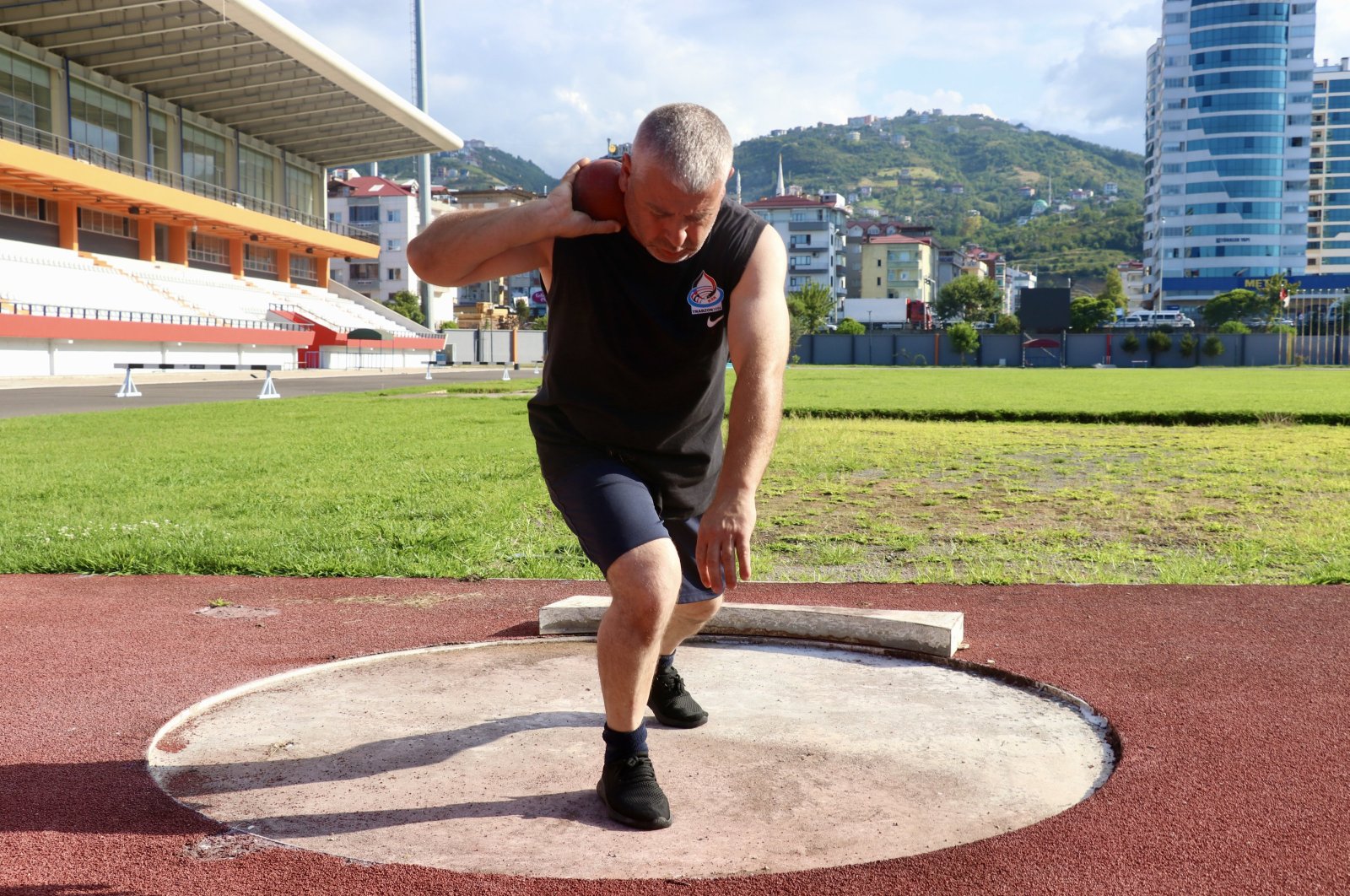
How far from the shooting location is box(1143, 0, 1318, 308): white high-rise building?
14450cm

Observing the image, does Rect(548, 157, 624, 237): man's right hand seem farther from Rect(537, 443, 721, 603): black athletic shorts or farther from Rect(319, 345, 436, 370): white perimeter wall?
Rect(319, 345, 436, 370): white perimeter wall

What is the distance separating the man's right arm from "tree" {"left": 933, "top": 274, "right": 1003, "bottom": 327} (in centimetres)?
12520

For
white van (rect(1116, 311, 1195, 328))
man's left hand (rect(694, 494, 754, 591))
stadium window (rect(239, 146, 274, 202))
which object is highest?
stadium window (rect(239, 146, 274, 202))

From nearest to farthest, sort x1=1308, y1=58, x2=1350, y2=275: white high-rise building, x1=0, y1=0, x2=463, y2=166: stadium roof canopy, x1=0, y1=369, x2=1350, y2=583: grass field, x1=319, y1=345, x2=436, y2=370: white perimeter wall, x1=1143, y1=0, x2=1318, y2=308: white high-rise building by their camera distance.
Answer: x1=0, y1=369, x2=1350, y2=583: grass field < x1=0, y1=0, x2=463, y2=166: stadium roof canopy < x1=319, y1=345, x2=436, y2=370: white perimeter wall < x1=1143, y1=0, x2=1318, y2=308: white high-rise building < x1=1308, y1=58, x2=1350, y2=275: white high-rise building

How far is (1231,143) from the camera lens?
489ft

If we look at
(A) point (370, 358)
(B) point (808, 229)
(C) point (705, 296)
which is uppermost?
(B) point (808, 229)

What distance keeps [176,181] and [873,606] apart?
195 feet

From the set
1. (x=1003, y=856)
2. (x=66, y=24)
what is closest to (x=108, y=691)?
(x=1003, y=856)

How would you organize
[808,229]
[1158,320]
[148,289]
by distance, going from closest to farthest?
1. [148,289]
2. [1158,320]
3. [808,229]

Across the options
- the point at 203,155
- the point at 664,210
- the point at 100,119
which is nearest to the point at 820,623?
the point at 664,210

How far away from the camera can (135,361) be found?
47.9 meters

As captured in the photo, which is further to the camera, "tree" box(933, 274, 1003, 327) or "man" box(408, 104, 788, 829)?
"tree" box(933, 274, 1003, 327)


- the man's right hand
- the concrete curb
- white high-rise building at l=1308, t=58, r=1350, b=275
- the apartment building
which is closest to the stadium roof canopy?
the concrete curb

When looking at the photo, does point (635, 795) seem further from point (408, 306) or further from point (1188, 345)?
point (408, 306)
